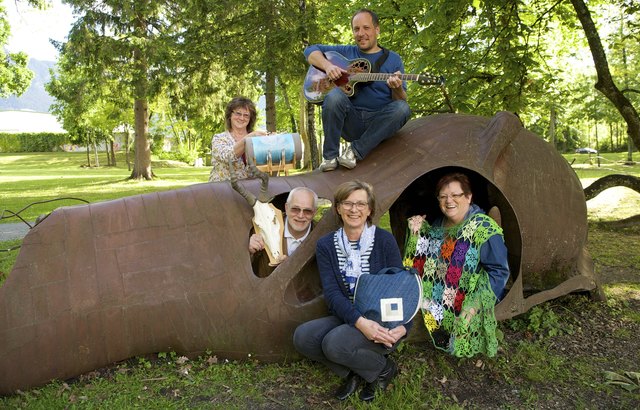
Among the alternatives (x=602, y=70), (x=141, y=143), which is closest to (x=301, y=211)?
(x=602, y=70)

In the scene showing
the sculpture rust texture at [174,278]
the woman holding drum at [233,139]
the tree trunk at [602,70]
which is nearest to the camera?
the sculpture rust texture at [174,278]

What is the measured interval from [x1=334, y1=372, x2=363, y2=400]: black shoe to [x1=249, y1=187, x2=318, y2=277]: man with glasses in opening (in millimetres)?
1010

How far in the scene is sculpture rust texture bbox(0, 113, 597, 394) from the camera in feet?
11.9

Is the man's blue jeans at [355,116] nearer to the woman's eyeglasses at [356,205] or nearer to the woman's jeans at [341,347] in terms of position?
the woman's eyeglasses at [356,205]

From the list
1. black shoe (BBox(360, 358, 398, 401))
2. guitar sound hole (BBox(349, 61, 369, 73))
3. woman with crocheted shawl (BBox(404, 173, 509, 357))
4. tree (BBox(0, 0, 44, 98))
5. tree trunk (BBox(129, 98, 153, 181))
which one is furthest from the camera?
tree (BBox(0, 0, 44, 98))

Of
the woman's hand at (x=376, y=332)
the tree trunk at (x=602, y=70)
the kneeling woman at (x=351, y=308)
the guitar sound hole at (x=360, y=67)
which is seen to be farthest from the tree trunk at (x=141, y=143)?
the woman's hand at (x=376, y=332)

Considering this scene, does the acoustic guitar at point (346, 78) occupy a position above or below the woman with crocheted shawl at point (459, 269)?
above

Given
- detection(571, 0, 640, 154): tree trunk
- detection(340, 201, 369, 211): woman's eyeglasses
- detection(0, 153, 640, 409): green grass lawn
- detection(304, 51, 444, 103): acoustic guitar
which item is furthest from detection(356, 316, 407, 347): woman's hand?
detection(571, 0, 640, 154): tree trunk

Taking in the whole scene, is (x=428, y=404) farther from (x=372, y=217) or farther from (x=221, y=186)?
(x=221, y=186)

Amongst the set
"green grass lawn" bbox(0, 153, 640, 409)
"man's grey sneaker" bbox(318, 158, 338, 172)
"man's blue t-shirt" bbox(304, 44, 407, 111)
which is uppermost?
"man's blue t-shirt" bbox(304, 44, 407, 111)

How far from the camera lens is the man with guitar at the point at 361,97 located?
4.47 m

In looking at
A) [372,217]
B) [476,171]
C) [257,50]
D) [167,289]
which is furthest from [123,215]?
[257,50]

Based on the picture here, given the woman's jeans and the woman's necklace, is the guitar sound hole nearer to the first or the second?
the woman's necklace

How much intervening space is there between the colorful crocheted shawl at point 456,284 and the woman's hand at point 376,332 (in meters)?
0.64
